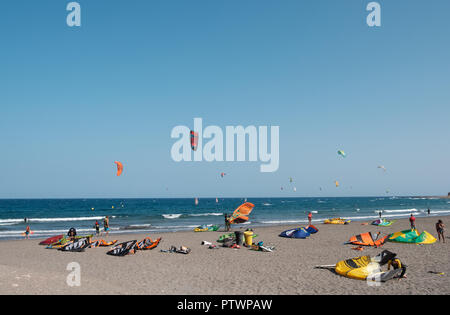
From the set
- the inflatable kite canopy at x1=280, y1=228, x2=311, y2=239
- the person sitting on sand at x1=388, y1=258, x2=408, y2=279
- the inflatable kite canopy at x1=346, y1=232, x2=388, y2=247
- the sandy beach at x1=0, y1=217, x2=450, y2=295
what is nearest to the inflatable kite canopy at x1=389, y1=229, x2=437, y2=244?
the sandy beach at x1=0, y1=217, x2=450, y2=295

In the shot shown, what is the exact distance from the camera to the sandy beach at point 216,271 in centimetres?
815

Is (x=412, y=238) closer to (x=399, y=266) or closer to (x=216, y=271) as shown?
(x=399, y=266)

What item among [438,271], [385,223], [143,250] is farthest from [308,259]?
[385,223]

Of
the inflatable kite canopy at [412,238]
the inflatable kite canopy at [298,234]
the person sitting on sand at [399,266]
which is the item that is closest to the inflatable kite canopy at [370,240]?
the inflatable kite canopy at [412,238]

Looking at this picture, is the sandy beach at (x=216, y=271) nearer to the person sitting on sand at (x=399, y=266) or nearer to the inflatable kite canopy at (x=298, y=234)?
the person sitting on sand at (x=399, y=266)

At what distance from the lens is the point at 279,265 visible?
38.4 feet

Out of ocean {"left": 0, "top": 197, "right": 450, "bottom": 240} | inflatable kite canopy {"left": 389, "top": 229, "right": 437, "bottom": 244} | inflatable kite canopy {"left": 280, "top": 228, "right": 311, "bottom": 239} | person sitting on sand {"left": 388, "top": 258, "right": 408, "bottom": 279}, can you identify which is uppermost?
person sitting on sand {"left": 388, "top": 258, "right": 408, "bottom": 279}

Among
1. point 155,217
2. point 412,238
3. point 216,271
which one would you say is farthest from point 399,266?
point 155,217

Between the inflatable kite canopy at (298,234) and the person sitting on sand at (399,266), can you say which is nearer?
the person sitting on sand at (399,266)

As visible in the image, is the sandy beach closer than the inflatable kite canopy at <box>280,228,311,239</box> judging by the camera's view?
Yes

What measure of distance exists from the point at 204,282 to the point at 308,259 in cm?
516

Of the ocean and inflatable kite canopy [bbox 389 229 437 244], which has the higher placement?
inflatable kite canopy [bbox 389 229 437 244]

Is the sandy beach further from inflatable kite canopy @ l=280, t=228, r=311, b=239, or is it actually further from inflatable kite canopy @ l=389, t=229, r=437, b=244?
inflatable kite canopy @ l=280, t=228, r=311, b=239

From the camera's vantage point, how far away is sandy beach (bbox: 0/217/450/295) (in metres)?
8.15
